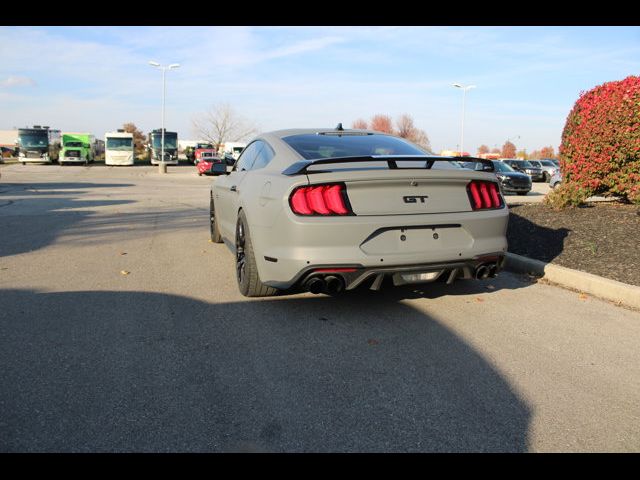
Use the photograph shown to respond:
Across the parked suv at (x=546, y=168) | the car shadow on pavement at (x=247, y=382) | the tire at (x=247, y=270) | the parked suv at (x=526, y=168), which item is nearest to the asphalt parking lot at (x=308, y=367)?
the car shadow on pavement at (x=247, y=382)

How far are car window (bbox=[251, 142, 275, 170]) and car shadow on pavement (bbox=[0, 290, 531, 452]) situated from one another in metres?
1.46

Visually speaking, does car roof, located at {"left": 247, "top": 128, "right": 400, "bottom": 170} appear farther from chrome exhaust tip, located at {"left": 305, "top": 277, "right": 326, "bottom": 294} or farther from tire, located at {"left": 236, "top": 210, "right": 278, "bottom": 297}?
chrome exhaust tip, located at {"left": 305, "top": 277, "right": 326, "bottom": 294}

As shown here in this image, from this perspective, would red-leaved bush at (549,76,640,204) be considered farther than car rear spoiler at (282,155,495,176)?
Yes

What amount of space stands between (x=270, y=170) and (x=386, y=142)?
4.37ft

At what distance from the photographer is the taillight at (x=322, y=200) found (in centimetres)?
396

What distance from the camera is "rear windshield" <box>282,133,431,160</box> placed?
481 cm

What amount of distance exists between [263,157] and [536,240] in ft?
13.0

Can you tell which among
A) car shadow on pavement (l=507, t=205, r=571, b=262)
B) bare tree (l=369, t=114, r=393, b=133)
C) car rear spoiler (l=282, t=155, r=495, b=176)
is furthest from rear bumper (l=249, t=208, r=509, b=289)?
bare tree (l=369, t=114, r=393, b=133)

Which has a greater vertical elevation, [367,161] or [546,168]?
[546,168]

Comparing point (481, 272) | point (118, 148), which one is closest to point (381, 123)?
point (118, 148)

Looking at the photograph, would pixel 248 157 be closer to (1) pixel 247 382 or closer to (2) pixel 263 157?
(2) pixel 263 157

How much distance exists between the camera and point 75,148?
148 feet

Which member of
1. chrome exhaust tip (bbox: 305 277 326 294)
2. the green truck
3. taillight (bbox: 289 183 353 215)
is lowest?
chrome exhaust tip (bbox: 305 277 326 294)
